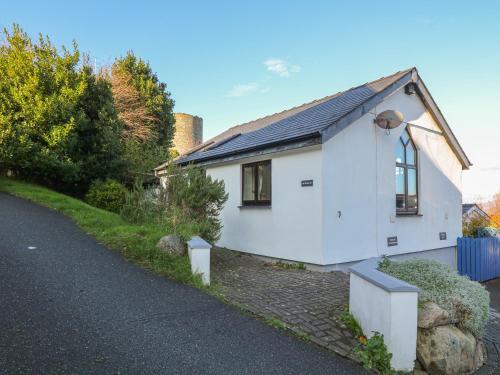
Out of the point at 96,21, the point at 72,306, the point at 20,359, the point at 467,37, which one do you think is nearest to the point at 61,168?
the point at 96,21

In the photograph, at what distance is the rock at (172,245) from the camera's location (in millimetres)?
6418

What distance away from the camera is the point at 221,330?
3.92 metres

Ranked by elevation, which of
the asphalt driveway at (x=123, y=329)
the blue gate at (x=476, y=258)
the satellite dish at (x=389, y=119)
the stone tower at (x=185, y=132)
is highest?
the stone tower at (x=185, y=132)

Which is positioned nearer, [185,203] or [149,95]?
[185,203]

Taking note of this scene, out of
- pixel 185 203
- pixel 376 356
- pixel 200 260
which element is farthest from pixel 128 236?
pixel 376 356

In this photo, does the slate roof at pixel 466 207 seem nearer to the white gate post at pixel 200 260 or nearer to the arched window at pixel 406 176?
the arched window at pixel 406 176

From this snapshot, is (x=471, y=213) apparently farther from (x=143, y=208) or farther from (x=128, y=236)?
(x=128, y=236)

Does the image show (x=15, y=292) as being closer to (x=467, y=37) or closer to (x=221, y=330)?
(x=221, y=330)

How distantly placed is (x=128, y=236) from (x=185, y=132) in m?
22.6

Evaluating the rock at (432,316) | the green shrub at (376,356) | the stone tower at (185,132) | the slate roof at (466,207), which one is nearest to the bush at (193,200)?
the green shrub at (376,356)

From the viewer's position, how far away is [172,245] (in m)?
6.46

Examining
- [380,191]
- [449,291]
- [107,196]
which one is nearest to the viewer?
[449,291]

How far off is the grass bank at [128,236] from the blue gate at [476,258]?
10.8 meters

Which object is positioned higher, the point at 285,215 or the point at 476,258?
the point at 285,215
